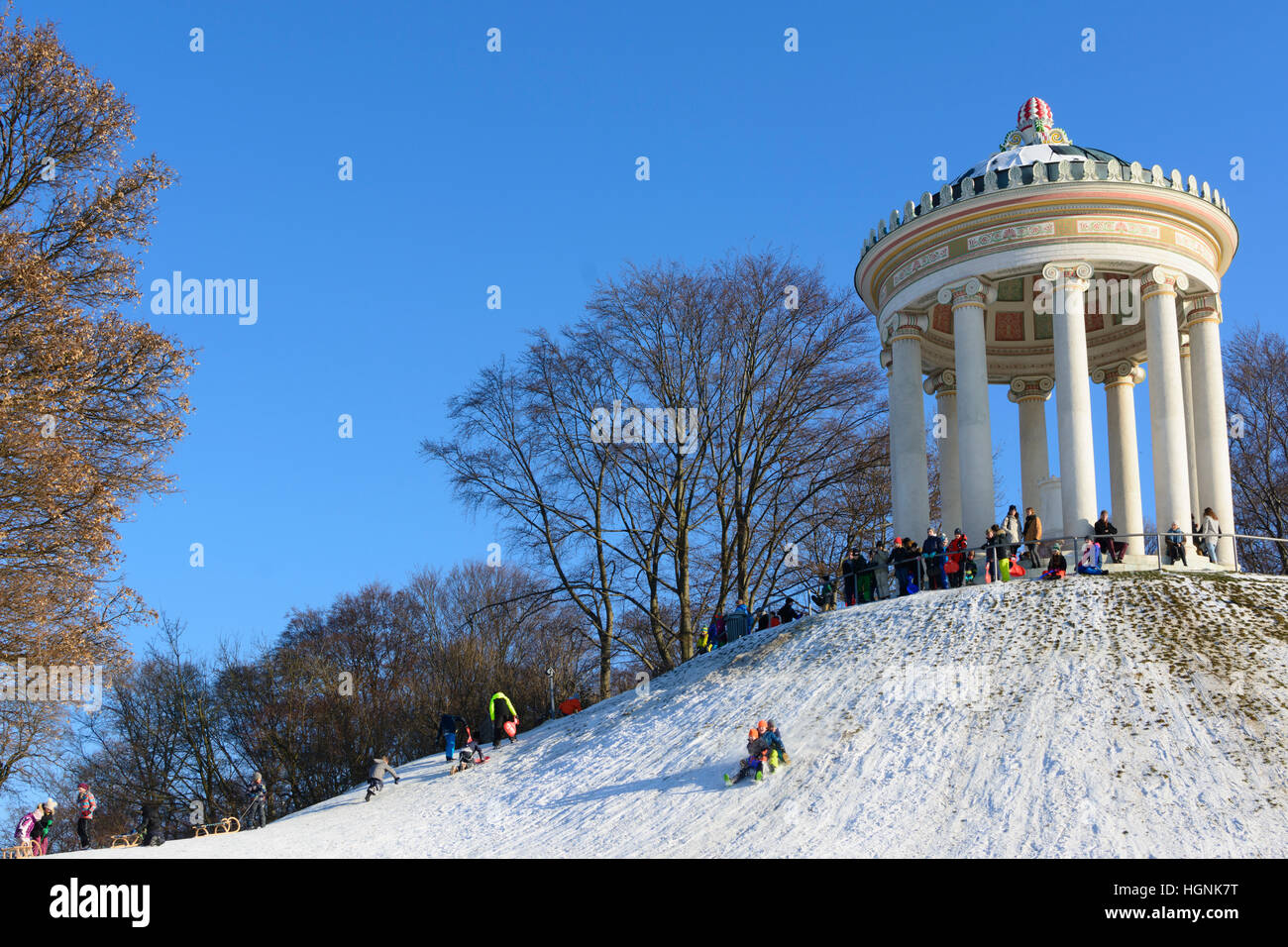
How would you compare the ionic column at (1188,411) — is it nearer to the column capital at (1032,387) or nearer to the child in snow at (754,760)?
the column capital at (1032,387)

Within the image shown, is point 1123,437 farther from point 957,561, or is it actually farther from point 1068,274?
point 957,561

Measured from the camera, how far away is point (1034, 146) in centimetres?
3122

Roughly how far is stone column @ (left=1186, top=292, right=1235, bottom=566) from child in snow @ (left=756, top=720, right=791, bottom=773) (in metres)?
13.0

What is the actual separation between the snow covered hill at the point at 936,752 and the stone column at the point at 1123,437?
7564 mm

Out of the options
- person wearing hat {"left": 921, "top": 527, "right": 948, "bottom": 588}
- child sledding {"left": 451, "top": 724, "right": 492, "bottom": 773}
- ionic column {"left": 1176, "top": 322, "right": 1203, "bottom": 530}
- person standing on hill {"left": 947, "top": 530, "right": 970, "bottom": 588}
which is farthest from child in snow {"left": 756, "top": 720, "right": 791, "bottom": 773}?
ionic column {"left": 1176, "top": 322, "right": 1203, "bottom": 530}

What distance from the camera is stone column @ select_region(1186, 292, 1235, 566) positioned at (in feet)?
90.4

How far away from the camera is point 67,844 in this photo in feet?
166

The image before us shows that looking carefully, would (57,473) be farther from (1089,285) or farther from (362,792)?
(1089,285)

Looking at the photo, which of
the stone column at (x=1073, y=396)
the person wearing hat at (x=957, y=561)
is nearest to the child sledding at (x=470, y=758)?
the person wearing hat at (x=957, y=561)

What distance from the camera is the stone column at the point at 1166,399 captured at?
2644 centimetres

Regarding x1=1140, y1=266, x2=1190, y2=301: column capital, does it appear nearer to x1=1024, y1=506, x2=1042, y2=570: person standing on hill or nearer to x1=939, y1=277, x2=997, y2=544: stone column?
x1=939, y1=277, x2=997, y2=544: stone column

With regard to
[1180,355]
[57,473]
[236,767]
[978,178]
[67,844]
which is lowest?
[67,844]
